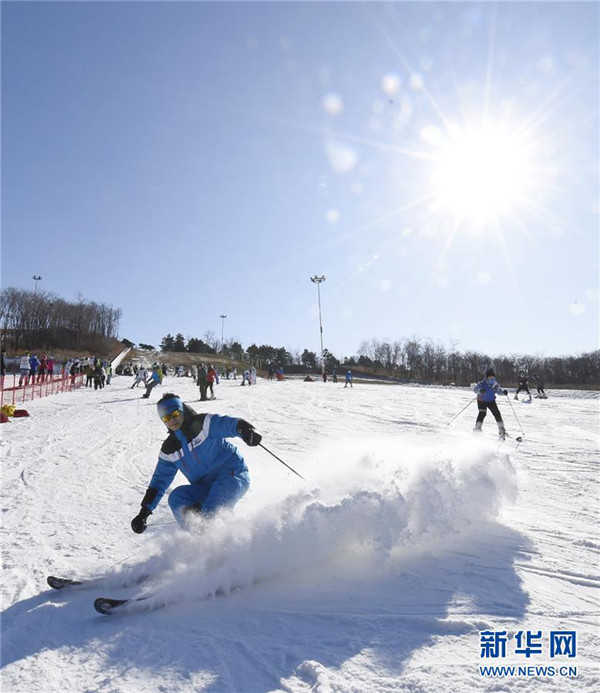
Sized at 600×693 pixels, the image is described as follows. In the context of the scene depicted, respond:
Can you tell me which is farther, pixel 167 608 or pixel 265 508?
pixel 265 508

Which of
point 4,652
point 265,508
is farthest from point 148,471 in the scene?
point 4,652

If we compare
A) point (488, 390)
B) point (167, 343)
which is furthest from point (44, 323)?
point (488, 390)

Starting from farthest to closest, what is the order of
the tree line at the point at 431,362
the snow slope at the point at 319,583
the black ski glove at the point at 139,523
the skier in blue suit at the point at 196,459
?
the tree line at the point at 431,362 → the skier in blue suit at the point at 196,459 → the black ski glove at the point at 139,523 → the snow slope at the point at 319,583

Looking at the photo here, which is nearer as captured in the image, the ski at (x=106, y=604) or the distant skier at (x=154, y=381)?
the ski at (x=106, y=604)

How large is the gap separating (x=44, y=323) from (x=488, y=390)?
77199 mm

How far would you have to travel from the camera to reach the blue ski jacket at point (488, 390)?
424 inches

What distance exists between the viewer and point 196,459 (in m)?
3.87

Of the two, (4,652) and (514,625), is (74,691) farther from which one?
(514,625)

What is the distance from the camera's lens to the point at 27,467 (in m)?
7.41

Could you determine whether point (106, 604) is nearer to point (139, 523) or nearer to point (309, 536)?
point (139, 523)

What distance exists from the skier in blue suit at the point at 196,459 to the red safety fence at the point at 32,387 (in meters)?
14.0

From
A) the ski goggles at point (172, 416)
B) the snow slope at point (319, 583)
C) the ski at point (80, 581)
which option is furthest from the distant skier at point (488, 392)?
the ski at point (80, 581)

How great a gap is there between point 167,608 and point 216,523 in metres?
0.69

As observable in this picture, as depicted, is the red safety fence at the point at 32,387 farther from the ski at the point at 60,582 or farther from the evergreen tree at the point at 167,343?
the evergreen tree at the point at 167,343
